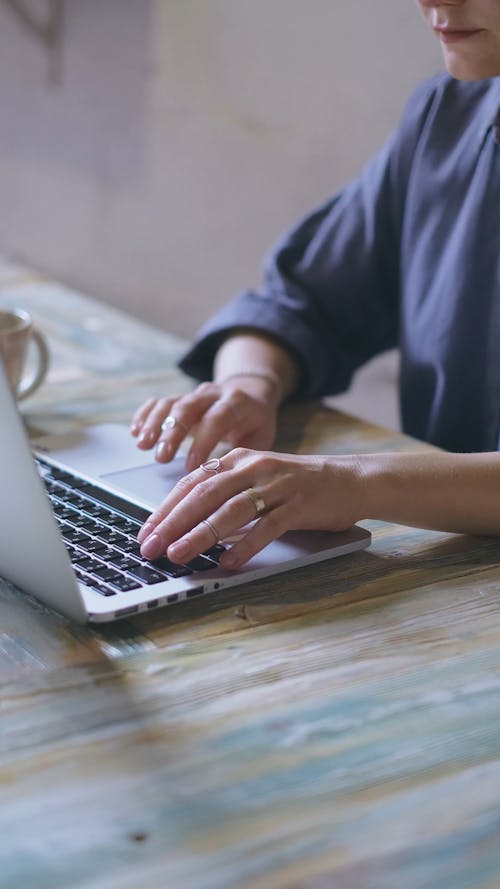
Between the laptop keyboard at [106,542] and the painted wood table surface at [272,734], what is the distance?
28 mm

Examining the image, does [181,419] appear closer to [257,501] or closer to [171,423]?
[171,423]

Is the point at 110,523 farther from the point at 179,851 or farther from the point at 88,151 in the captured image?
the point at 88,151

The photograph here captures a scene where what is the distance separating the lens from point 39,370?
1.23m

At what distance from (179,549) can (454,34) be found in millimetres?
604

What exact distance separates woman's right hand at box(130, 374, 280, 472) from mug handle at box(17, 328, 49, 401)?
5.8 inches

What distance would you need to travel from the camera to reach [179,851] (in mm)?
553

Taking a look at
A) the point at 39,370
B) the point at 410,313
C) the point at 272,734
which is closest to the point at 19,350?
the point at 39,370

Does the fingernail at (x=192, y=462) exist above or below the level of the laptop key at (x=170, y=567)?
below

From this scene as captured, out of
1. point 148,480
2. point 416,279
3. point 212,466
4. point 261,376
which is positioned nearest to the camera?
point 212,466

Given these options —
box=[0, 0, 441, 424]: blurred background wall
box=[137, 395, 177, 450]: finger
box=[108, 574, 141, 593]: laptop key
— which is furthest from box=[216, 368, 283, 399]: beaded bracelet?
box=[0, 0, 441, 424]: blurred background wall

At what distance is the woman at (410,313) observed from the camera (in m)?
0.95

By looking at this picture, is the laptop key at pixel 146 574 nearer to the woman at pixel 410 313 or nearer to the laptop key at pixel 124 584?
the laptop key at pixel 124 584

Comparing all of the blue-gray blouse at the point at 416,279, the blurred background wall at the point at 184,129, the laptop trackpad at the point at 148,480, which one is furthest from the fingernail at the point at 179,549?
the blurred background wall at the point at 184,129

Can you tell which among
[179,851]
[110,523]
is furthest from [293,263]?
[179,851]
